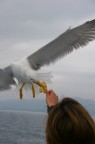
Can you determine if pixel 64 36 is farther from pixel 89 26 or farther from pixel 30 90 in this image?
pixel 30 90

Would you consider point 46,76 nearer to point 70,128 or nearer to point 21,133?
point 70,128

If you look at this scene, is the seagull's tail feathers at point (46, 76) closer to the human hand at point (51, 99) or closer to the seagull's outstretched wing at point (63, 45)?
the seagull's outstretched wing at point (63, 45)

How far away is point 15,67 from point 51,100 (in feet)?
11.7

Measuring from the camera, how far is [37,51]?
610cm

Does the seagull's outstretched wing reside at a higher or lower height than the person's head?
higher

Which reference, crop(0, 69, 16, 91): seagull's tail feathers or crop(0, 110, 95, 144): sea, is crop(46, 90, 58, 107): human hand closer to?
crop(0, 69, 16, 91): seagull's tail feathers

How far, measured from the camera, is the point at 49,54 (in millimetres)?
6301

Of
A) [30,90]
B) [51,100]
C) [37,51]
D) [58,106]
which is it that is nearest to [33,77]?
[30,90]

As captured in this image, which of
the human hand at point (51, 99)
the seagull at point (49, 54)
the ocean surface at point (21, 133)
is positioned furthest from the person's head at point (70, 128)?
the ocean surface at point (21, 133)

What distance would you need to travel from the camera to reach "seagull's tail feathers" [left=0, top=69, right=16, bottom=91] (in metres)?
5.55

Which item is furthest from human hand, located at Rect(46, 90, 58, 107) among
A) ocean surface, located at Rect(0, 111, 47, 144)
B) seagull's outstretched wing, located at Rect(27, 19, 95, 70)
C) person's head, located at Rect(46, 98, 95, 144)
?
ocean surface, located at Rect(0, 111, 47, 144)

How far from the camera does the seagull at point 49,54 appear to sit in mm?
5469

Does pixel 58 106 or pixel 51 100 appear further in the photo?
pixel 51 100

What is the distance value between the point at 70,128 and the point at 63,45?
490 centimetres
